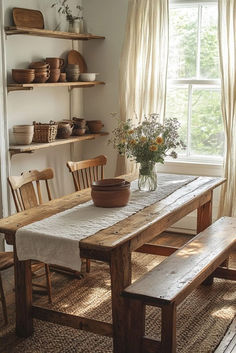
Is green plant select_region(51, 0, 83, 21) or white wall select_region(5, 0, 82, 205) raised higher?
green plant select_region(51, 0, 83, 21)

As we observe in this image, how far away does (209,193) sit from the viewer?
4.04m

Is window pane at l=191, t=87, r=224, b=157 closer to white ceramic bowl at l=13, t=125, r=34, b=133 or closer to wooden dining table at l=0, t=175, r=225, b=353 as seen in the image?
wooden dining table at l=0, t=175, r=225, b=353

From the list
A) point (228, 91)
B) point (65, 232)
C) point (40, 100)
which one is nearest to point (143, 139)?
point (65, 232)

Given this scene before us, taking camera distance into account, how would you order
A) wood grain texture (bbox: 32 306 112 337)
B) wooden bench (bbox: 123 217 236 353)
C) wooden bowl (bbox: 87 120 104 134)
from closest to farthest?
wooden bench (bbox: 123 217 236 353)
wood grain texture (bbox: 32 306 112 337)
wooden bowl (bbox: 87 120 104 134)

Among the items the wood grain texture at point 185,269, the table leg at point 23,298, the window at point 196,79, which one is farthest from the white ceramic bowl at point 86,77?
the table leg at point 23,298

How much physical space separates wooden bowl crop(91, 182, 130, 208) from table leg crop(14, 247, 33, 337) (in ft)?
1.87

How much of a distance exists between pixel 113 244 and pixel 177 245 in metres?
2.43

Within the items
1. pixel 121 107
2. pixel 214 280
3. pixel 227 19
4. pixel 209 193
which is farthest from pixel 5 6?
pixel 214 280

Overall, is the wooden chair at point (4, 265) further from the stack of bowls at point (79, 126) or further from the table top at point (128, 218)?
the stack of bowls at point (79, 126)

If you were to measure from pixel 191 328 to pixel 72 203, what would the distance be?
1.09m

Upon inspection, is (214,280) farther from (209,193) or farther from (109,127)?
(109,127)

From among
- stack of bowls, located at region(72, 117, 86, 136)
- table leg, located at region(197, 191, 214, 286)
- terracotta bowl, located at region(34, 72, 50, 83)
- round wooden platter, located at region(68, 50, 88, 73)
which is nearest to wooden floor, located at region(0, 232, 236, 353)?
table leg, located at region(197, 191, 214, 286)

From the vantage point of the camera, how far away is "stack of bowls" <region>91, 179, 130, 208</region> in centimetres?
329

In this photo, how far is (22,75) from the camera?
4445 millimetres
